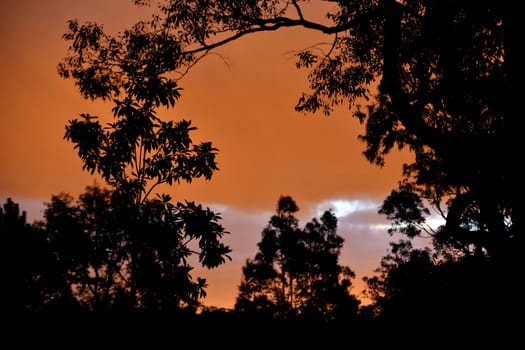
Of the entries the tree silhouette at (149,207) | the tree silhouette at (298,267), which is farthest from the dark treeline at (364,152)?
the tree silhouette at (298,267)

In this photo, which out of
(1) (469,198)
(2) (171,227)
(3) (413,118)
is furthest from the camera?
(1) (469,198)

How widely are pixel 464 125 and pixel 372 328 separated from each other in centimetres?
919

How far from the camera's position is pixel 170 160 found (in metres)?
8.18

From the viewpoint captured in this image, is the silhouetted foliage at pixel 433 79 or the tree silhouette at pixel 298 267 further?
the tree silhouette at pixel 298 267

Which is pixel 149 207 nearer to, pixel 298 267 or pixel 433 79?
pixel 433 79

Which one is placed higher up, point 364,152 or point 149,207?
point 364,152

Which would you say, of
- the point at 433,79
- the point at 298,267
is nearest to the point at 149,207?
the point at 433,79

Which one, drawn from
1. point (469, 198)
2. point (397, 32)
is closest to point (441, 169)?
point (469, 198)

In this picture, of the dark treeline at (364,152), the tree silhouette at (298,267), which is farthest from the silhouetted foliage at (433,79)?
the tree silhouette at (298,267)

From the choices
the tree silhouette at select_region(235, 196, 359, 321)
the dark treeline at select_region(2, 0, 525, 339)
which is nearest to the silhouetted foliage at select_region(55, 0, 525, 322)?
the dark treeline at select_region(2, 0, 525, 339)

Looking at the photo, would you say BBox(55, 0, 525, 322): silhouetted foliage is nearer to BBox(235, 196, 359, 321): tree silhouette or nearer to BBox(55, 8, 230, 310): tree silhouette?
BBox(55, 8, 230, 310): tree silhouette

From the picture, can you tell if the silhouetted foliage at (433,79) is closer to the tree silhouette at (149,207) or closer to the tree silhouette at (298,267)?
the tree silhouette at (149,207)

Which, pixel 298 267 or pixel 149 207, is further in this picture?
pixel 298 267

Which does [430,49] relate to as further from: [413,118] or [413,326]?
[413,326]
